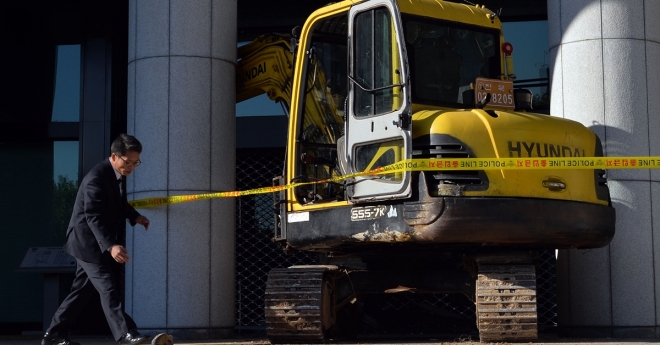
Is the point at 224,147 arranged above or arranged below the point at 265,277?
above

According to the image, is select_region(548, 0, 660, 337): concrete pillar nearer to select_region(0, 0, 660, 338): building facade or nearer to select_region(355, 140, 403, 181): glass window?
select_region(0, 0, 660, 338): building facade

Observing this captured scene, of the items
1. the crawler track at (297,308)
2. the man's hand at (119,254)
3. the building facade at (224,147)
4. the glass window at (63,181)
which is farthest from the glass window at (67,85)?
the man's hand at (119,254)

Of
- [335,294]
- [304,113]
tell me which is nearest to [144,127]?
[304,113]

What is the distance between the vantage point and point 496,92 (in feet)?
31.6

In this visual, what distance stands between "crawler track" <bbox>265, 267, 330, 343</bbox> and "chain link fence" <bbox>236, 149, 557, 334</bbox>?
2.83 meters

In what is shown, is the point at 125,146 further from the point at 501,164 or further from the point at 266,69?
the point at 266,69

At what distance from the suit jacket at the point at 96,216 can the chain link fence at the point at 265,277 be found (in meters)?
4.61

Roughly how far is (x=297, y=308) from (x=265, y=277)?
415 centimetres

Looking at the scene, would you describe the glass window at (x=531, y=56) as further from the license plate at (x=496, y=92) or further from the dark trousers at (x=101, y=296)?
the dark trousers at (x=101, y=296)

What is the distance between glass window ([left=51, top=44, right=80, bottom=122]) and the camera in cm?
1416

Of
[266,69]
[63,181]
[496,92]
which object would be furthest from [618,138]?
[63,181]

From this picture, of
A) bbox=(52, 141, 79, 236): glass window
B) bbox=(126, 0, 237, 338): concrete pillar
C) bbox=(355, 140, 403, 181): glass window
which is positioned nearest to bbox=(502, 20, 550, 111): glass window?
bbox=(126, 0, 237, 338): concrete pillar

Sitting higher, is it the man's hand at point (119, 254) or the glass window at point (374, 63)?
the glass window at point (374, 63)

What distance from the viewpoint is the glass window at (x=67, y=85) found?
14.2m
